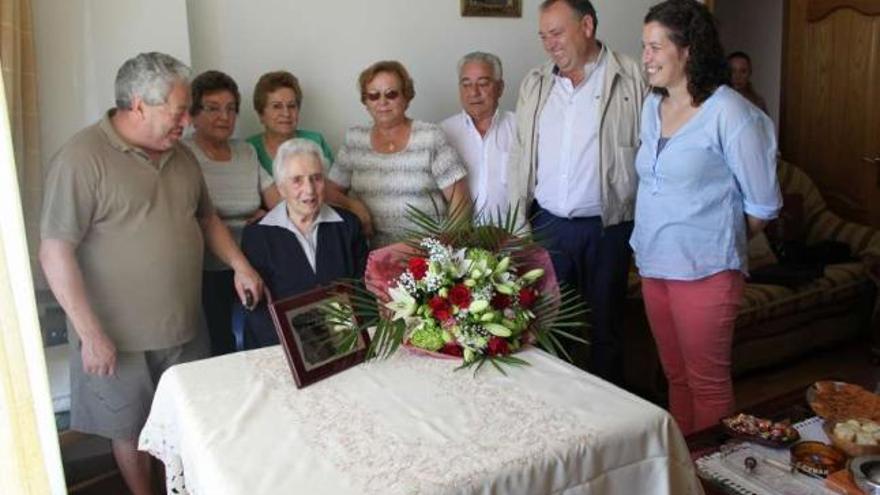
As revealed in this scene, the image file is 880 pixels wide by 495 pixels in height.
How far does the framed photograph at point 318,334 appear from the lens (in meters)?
1.55

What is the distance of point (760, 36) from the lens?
16.7ft

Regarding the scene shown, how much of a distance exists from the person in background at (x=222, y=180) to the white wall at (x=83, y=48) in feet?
0.76

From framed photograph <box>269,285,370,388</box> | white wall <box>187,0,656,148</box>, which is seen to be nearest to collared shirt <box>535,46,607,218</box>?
white wall <box>187,0,656,148</box>

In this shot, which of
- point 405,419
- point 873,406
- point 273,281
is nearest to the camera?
point 405,419

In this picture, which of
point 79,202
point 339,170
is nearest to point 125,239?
point 79,202

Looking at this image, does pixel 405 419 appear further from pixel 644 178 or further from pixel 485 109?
pixel 485 109

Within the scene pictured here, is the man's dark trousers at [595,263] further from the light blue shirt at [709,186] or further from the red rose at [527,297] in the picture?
the red rose at [527,297]

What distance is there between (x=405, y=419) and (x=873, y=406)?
126 cm

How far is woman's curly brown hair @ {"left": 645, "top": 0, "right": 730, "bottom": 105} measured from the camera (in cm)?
199

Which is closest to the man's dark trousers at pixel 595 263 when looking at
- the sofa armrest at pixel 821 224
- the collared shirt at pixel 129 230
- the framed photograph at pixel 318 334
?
the framed photograph at pixel 318 334

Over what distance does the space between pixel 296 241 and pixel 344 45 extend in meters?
1.17

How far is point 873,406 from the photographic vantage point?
1892 millimetres

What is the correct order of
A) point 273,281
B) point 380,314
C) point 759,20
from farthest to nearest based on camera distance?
point 759,20 → point 273,281 → point 380,314

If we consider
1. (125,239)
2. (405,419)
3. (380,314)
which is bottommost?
(405,419)
